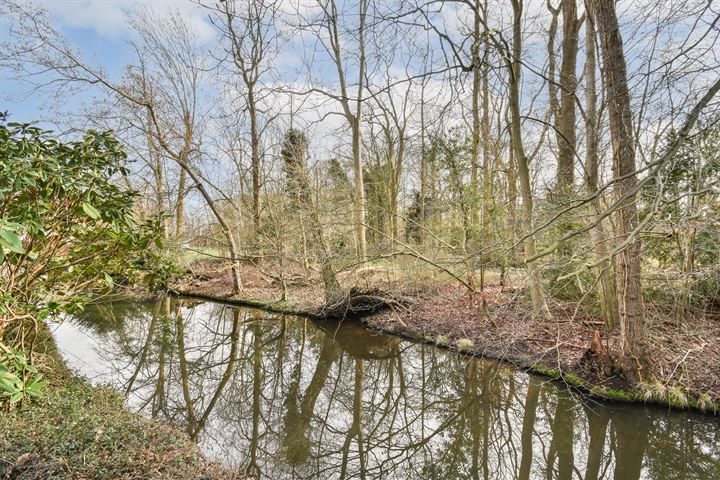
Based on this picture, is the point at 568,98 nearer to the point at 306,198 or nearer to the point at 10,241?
the point at 306,198

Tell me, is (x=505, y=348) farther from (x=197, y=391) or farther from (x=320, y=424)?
(x=197, y=391)

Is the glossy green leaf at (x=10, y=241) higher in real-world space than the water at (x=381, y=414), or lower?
higher

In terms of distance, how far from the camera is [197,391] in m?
6.13

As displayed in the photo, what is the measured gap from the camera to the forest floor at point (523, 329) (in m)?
5.03

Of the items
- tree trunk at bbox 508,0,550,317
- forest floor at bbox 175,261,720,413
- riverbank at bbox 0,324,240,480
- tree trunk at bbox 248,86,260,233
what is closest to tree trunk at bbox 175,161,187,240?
tree trunk at bbox 248,86,260,233

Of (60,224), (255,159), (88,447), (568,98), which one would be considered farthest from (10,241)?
(255,159)

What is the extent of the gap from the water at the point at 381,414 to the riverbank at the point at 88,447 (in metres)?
0.99

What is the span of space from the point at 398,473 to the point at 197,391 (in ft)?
12.2

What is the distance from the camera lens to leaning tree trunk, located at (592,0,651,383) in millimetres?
4305

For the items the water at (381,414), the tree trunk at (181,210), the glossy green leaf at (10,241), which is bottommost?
the water at (381,414)

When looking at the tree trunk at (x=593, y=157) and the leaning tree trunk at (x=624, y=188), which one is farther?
the tree trunk at (x=593, y=157)

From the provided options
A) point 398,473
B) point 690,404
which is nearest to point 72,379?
point 398,473

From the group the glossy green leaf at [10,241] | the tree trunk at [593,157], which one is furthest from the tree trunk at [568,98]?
the glossy green leaf at [10,241]

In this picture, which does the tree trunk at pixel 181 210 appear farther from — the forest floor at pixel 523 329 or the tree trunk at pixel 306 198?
the tree trunk at pixel 306 198
